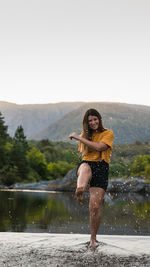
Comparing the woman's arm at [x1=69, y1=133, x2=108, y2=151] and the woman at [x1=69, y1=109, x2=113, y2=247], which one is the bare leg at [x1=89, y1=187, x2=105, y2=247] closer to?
the woman at [x1=69, y1=109, x2=113, y2=247]

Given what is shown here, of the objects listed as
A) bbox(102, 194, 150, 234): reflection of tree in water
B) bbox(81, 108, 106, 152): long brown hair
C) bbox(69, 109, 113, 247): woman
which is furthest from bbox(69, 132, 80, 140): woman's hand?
bbox(102, 194, 150, 234): reflection of tree in water

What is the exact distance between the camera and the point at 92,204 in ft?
15.7

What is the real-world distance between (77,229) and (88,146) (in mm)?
2975

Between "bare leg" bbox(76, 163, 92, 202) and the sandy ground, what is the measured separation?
0.70m

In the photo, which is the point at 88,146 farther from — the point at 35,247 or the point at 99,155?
the point at 35,247

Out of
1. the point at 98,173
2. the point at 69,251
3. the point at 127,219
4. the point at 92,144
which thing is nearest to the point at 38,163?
the point at 127,219

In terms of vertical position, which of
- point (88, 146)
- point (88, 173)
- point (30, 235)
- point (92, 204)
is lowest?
point (30, 235)

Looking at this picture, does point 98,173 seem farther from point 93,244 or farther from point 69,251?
point 69,251

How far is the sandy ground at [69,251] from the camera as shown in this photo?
3.85 meters

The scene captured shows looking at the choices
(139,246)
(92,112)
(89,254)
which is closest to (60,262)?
(89,254)

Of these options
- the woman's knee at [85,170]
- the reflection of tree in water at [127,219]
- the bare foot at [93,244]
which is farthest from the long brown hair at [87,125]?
the reflection of tree in water at [127,219]

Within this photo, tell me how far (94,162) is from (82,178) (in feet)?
1.04

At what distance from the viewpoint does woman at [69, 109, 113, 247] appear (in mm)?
4723

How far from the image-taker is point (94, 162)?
16.1ft
